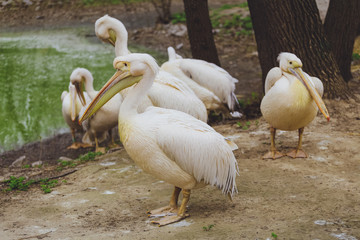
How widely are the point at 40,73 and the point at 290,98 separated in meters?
6.52

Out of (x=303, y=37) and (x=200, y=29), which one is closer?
(x=303, y=37)

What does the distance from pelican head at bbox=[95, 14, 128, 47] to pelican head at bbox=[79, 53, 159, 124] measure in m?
1.75

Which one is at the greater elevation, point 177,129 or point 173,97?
point 177,129

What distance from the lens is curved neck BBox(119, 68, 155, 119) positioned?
3400mm

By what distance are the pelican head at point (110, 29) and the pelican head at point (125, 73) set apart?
1749 millimetres

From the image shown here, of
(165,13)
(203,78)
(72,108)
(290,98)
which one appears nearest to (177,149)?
(290,98)

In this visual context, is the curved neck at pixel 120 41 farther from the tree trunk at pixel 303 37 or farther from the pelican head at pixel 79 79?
the tree trunk at pixel 303 37

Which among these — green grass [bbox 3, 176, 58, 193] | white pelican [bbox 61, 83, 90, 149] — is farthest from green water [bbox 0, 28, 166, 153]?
green grass [bbox 3, 176, 58, 193]

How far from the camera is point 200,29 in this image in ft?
23.5

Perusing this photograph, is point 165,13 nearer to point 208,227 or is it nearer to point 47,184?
point 47,184

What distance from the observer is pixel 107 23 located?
525 centimetres

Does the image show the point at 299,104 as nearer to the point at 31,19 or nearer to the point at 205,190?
the point at 205,190

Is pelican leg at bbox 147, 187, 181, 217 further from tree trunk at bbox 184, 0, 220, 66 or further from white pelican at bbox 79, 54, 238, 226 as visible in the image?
tree trunk at bbox 184, 0, 220, 66

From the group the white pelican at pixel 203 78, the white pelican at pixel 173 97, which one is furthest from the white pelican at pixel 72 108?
the white pelican at pixel 173 97
